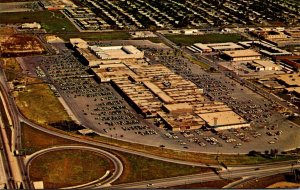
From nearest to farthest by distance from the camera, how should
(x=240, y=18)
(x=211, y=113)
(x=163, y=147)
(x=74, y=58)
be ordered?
(x=163, y=147) → (x=211, y=113) → (x=74, y=58) → (x=240, y=18)

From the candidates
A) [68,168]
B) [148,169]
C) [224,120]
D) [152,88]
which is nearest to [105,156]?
[68,168]

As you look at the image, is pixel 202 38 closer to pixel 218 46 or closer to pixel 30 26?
pixel 218 46

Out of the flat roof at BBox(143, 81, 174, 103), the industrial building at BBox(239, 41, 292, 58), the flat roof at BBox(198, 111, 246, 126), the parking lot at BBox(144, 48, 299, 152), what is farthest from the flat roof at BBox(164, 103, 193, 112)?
the industrial building at BBox(239, 41, 292, 58)

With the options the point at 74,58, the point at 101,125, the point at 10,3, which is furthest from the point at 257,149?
the point at 10,3

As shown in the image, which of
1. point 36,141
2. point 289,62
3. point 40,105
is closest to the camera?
point 36,141

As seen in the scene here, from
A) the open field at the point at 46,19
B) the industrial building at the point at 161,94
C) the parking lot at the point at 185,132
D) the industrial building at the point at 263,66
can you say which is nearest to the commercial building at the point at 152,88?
the industrial building at the point at 161,94

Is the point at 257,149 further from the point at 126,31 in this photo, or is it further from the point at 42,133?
the point at 126,31
